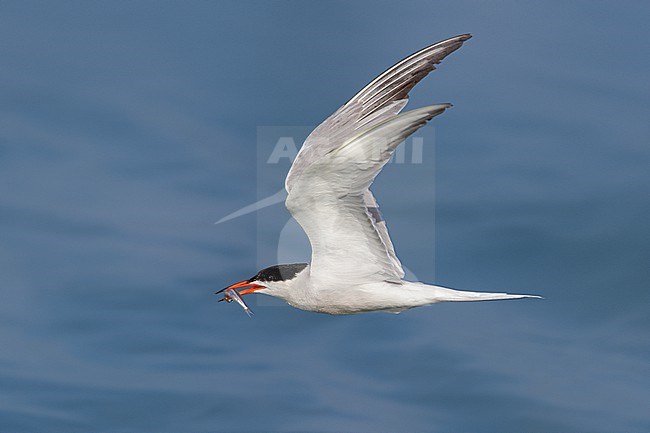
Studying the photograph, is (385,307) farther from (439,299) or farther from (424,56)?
(424,56)

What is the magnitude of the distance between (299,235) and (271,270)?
5236 mm

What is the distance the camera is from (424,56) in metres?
9.94

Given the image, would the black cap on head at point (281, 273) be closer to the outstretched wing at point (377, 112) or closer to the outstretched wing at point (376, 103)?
the outstretched wing at point (377, 112)

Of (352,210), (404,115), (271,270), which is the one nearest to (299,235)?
(271,270)

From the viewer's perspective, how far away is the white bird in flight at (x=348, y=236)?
31.2ft

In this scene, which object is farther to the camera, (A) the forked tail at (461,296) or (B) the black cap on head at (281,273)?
(B) the black cap on head at (281,273)

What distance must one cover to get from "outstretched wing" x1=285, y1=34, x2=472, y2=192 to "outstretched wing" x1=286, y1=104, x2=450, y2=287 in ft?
1.56

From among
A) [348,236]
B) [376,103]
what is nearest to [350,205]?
[348,236]

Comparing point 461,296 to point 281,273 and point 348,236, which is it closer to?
point 348,236

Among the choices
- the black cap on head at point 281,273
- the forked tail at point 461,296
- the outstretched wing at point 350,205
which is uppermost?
the outstretched wing at point 350,205

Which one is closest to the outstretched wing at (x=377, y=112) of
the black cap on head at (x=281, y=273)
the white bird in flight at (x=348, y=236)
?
the white bird in flight at (x=348, y=236)

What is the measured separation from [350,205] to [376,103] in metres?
1.23

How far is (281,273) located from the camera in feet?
34.5

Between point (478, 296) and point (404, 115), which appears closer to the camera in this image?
point (404, 115)
